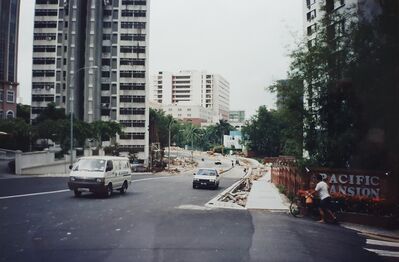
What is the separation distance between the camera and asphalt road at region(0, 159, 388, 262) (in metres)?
8.17

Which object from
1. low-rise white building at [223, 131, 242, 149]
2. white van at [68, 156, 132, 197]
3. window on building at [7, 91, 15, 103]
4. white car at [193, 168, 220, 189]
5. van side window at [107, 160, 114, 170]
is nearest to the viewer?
white van at [68, 156, 132, 197]

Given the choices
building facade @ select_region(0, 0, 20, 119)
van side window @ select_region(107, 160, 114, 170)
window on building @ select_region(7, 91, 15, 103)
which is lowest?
van side window @ select_region(107, 160, 114, 170)

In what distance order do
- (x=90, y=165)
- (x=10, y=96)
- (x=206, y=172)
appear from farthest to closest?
(x=10, y=96), (x=206, y=172), (x=90, y=165)

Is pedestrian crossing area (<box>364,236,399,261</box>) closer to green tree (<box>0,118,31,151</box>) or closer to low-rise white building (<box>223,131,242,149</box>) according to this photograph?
green tree (<box>0,118,31,151</box>)

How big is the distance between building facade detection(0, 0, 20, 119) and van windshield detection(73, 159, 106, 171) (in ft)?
156

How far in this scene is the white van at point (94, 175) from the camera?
17734mm

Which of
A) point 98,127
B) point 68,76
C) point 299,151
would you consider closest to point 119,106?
point 68,76

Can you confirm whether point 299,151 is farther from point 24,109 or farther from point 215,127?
point 215,127

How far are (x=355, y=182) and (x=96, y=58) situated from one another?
75.0 meters

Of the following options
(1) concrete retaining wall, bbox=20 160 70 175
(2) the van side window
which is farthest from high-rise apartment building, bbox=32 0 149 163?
(2) the van side window

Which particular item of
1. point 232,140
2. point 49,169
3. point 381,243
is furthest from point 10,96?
point 232,140

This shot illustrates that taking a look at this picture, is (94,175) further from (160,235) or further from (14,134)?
(14,134)

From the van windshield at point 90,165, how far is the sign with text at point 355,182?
33.2ft

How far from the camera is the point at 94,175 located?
58.8 ft
